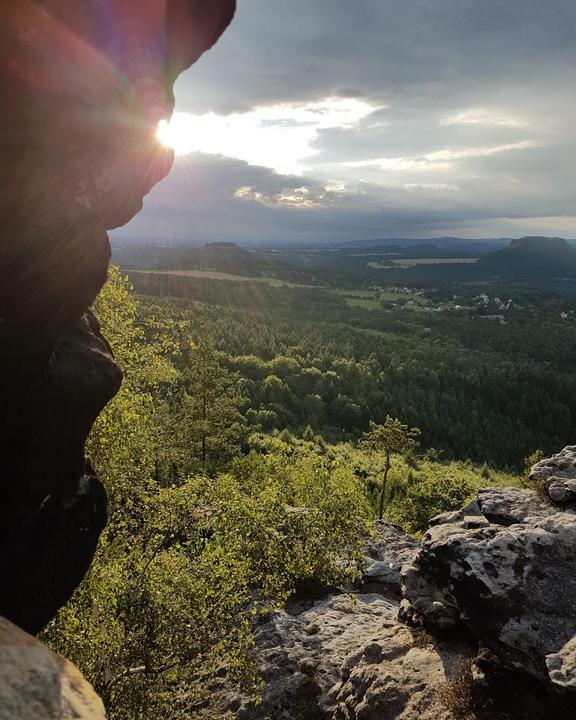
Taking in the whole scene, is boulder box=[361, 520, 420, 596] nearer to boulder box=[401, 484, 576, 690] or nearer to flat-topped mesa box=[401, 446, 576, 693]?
flat-topped mesa box=[401, 446, 576, 693]

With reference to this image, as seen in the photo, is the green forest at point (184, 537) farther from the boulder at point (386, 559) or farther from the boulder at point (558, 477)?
the boulder at point (558, 477)

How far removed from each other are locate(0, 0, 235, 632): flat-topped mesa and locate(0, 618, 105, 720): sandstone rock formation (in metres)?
3.10

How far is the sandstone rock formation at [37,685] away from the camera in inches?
260

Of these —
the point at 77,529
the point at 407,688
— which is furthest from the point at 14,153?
the point at 407,688

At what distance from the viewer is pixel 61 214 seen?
10.1 metres

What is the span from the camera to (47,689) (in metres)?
7.10

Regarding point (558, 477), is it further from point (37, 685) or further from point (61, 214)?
point (61, 214)

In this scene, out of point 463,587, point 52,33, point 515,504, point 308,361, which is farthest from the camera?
point 308,361

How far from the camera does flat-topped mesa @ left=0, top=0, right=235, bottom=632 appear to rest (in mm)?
9070

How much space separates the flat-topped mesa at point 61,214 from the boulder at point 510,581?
1221 cm

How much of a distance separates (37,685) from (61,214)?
879 cm

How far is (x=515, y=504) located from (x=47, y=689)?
17.1m

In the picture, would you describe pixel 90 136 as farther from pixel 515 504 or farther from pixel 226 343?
pixel 226 343

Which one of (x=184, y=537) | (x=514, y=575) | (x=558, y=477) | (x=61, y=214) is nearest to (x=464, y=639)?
(x=514, y=575)
